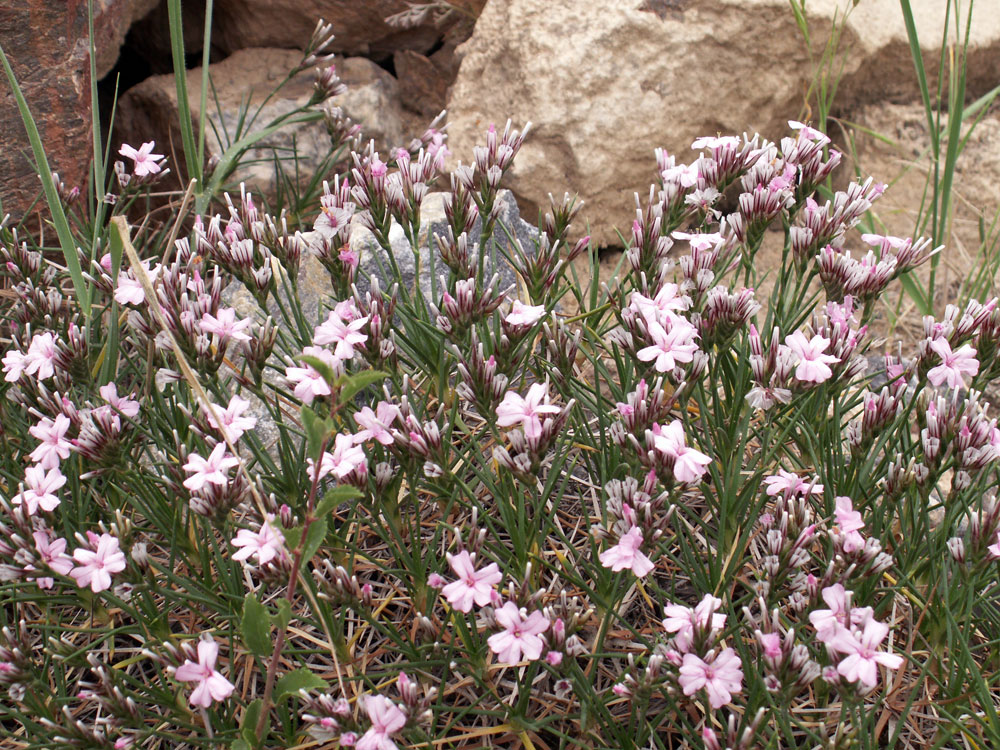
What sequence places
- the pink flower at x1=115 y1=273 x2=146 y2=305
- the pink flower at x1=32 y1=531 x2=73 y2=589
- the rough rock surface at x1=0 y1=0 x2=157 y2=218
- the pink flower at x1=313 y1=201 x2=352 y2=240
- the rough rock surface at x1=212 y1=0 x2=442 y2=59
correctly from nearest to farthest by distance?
the pink flower at x1=32 y1=531 x2=73 y2=589 → the pink flower at x1=115 y1=273 x2=146 y2=305 → the pink flower at x1=313 y1=201 x2=352 y2=240 → the rough rock surface at x1=0 y1=0 x2=157 y2=218 → the rough rock surface at x1=212 y1=0 x2=442 y2=59

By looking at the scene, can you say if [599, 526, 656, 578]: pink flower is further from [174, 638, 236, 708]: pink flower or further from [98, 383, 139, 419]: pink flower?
[98, 383, 139, 419]: pink flower

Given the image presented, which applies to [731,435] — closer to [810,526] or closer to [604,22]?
[810,526]

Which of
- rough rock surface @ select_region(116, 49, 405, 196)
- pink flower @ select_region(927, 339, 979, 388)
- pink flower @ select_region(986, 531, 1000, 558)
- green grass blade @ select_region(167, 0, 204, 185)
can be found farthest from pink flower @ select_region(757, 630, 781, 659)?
rough rock surface @ select_region(116, 49, 405, 196)

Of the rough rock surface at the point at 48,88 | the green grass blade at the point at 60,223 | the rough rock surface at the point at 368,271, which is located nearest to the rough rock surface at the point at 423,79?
the rough rock surface at the point at 48,88

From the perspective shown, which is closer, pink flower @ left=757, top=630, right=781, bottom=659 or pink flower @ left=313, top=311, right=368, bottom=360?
pink flower @ left=757, top=630, right=781, bottom=659

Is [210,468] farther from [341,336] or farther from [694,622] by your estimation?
[694,622]

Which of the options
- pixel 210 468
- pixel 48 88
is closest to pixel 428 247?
pixel 210 468

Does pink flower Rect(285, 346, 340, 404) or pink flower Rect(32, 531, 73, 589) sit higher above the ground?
pink flower Rect(285, 346, 340, 404)

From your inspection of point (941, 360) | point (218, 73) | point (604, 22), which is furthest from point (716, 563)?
point (218, 73)
